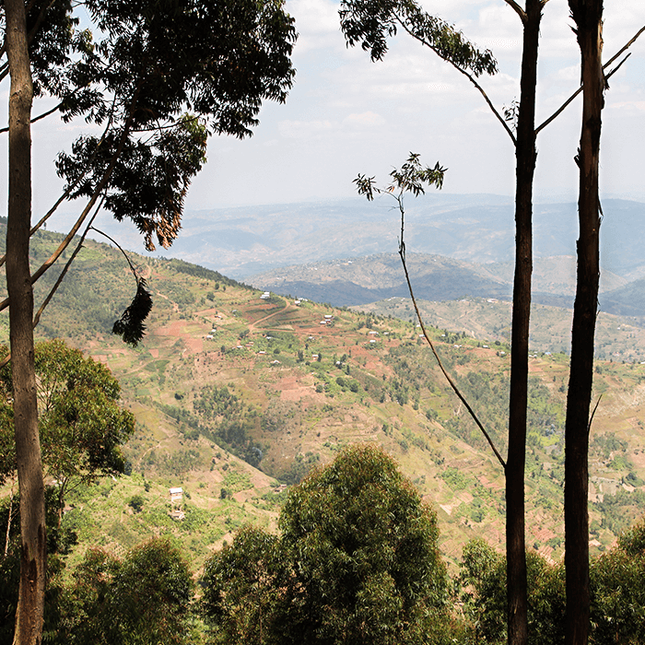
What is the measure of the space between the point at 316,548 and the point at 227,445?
64.7 metres

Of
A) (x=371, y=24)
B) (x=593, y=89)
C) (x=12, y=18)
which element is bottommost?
(x=593, y=89)

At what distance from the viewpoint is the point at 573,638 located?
10.2 feet

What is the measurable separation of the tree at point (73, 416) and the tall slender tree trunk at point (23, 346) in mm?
7463

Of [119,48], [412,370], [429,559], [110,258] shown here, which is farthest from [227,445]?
[119,48]

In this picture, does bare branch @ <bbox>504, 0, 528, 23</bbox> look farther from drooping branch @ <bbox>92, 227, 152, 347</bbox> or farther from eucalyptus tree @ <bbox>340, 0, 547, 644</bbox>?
drooping branch @ <bbox>92, 227, 152, 347</bbox>

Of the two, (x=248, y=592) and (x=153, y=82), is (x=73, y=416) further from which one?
(x=153, y=82)

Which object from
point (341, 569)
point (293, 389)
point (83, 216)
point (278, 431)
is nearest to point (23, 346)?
point (83, 216)

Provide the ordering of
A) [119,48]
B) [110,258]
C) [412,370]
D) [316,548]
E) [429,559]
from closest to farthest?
[119,48], [316,548], [429,559], [412,370], [110,258]

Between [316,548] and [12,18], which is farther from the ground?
[12,18]

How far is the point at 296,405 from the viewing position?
264 ft

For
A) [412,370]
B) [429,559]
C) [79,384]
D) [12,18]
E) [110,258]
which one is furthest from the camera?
[110,258]

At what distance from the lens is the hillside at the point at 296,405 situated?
57.8m

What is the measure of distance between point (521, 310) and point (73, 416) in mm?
11198

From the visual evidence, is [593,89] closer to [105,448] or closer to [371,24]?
[371,24]
